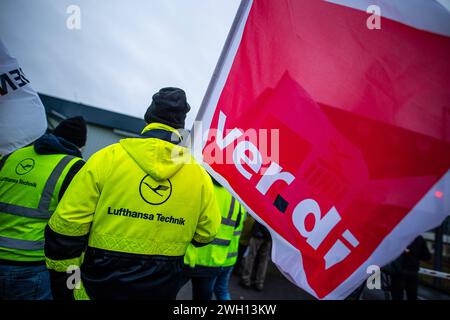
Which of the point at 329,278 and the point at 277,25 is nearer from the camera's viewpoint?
the point at 329,278

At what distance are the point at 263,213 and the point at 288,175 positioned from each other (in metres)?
0.25

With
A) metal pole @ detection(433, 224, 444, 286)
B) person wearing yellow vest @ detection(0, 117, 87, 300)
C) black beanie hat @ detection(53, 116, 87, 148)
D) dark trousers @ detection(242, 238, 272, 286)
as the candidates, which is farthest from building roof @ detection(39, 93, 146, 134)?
metal pole @ detection(433, 224, 444, 286)

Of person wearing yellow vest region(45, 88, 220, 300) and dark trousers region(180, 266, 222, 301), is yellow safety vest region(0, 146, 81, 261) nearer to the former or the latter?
person wearing yellow vest region(45, 88, 220, 300)

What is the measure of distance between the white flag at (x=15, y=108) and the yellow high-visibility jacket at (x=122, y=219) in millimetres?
723

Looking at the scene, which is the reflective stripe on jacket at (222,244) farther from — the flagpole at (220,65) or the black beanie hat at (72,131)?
the black beanie hat at (72,131)

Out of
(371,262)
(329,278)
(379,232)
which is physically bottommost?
(329,278)

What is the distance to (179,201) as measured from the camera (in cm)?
145

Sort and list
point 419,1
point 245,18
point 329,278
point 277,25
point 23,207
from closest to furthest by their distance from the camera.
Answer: point 419,1, point 329,278, point 277,25, point 245,18, point 23,207

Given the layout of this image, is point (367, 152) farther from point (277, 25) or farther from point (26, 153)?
point (26, 153)

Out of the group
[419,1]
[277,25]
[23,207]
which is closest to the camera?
[419,1]

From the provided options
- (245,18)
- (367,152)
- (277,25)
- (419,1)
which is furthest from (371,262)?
(245,18)

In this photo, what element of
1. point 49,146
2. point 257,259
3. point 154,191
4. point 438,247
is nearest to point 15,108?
point 49,146

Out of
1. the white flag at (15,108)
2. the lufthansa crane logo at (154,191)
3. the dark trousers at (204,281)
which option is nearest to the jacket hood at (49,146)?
the white flag at (15,108)

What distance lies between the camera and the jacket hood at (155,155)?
1367 millimetres
